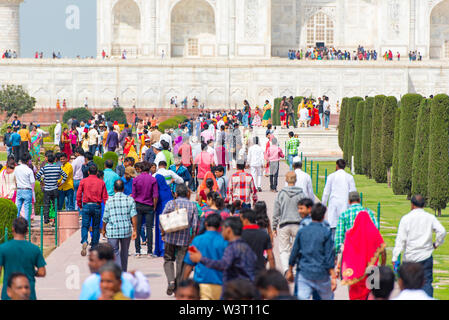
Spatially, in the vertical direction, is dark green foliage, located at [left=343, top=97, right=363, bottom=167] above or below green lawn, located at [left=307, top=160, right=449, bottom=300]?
above

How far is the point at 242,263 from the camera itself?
788cm

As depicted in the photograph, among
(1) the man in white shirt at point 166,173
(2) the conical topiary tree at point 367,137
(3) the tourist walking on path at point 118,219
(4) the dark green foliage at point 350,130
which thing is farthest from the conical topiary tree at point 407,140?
(3) the tourist walking on path at point 118,219

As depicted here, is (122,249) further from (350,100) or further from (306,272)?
(350,100)

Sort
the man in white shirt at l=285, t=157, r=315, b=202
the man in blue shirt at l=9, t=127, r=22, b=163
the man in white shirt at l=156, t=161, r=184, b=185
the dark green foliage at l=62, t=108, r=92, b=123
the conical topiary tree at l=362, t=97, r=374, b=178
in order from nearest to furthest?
the man in white shirt at l=285, t=157, r=315, b=202, the man in white shirt at l=156, t=161, r=184, b=185, the man in blue shirt at l=9, t=127, r=22, b=163, the conical topiary tree at l=362, t=97, r=374, b=178, the dark green foliage at l=62, t=108, r=92, b=123

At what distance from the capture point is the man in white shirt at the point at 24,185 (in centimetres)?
1452

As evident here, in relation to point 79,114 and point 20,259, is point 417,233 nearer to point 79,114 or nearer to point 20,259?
point 20,259

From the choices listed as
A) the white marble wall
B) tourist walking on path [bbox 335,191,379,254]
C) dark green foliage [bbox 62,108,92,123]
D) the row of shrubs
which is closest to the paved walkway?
tourist walking on path [bbox 335,191,379,254]

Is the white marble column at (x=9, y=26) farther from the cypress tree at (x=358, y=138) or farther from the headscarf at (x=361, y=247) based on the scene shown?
the headscarf at (x=361, y=247)

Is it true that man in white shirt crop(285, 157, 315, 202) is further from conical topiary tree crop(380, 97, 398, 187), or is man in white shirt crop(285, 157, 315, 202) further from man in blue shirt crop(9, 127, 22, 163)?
man in blue shirt crop(9, 127, 22, 163)

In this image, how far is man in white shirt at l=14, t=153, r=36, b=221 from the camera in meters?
14.5

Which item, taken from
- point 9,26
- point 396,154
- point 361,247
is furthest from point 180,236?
point 9,26

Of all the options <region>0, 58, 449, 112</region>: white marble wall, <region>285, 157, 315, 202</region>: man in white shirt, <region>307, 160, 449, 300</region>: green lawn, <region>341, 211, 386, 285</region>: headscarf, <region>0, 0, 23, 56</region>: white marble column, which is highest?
<region>0, 0, 23, 56</region>: white marble column
